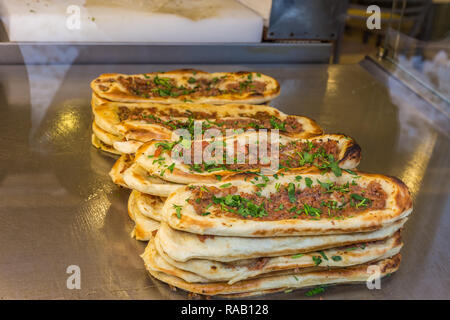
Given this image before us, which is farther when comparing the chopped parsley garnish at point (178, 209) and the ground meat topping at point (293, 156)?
the ground meat topping at point (293, 156)

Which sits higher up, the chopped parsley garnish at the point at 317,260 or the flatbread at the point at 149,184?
the flatbread at the point at 149,184

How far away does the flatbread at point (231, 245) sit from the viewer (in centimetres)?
169

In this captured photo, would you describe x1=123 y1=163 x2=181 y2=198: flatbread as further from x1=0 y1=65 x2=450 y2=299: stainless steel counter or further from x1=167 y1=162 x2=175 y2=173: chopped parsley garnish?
x1=0 y1=65 x2=450 y2=299: stainless steel counter

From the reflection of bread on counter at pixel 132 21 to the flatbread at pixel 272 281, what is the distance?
217cm

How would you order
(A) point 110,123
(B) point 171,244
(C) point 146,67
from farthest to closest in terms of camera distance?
(C) point 146,67 → (A) point 110,123 → (B) point 171,244

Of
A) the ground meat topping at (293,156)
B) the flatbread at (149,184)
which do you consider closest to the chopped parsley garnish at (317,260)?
the ground meat topping at (293,156)

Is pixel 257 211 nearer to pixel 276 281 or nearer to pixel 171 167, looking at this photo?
pixel 276 281

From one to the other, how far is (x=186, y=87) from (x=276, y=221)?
5.16 feet

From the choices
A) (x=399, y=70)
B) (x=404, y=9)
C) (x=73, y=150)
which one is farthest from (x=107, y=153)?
(x=404, y=9)

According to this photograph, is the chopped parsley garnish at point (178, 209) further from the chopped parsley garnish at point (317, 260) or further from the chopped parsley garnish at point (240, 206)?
the chopped parsley garnish at point (317, 260)
